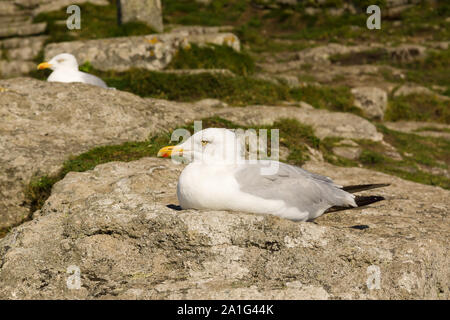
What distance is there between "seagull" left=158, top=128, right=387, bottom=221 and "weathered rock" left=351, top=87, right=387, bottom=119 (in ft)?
32.4

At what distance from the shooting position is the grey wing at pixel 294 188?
15.0 feet

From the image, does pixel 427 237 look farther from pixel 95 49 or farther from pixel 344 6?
pixel 344 6

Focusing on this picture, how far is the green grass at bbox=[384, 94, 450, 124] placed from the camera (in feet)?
49.3

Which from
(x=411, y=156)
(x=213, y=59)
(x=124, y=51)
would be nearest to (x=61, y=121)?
(x=124, y=51)

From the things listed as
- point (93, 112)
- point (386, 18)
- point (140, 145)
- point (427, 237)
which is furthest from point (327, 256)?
point (386, 18)

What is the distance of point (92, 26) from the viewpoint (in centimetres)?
1820

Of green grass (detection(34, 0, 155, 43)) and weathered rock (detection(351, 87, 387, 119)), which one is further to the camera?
green grass (detection(34, 0, 155, 43))

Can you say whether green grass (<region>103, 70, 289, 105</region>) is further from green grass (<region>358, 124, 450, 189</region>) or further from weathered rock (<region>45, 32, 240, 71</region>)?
green grass (<region>358, 124, 450, 189</region>)

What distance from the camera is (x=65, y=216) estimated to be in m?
5.21

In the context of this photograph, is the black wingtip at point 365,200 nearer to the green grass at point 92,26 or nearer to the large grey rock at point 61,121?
the large grey rock at point 61,121
